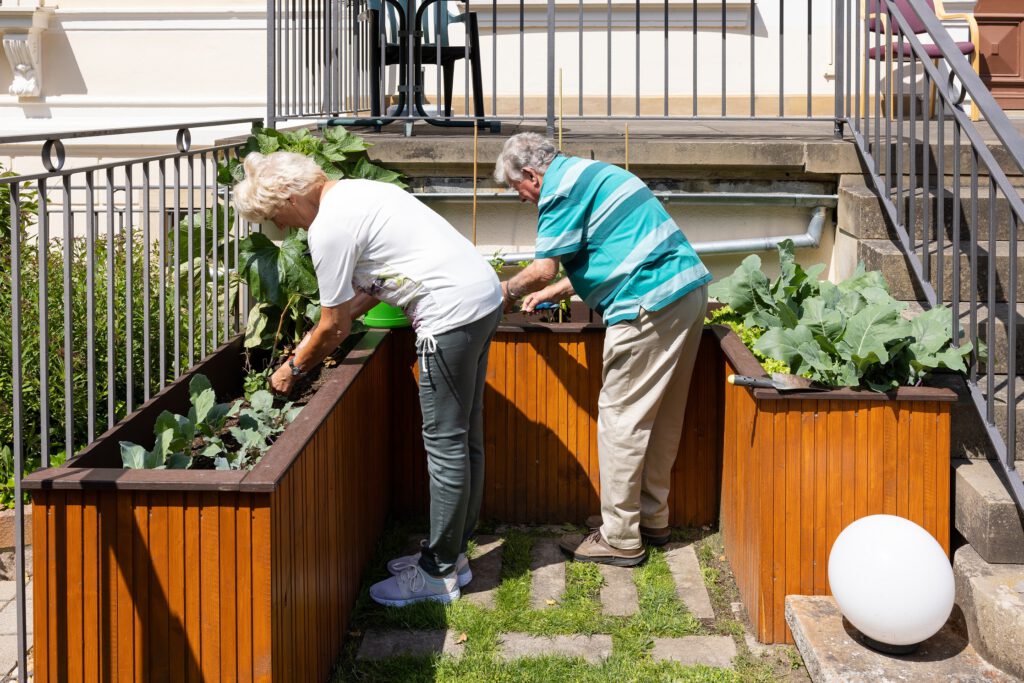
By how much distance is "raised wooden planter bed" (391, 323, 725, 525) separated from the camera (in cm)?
480

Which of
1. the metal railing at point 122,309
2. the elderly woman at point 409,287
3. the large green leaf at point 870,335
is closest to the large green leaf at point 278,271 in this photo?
the metal railing at point 122,309

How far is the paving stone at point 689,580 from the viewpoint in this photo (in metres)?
4.12

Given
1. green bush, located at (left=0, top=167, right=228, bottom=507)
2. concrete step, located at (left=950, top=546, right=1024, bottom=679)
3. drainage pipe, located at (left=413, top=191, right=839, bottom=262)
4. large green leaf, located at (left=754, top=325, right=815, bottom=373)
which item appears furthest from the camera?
drainage pipe, located at (left=413, top=191, right=839, bottom=262)

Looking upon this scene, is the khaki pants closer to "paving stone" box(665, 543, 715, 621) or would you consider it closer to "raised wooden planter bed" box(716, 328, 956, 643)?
"paving stone" box(665, 543, 715, 621)

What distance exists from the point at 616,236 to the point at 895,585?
5.01ft

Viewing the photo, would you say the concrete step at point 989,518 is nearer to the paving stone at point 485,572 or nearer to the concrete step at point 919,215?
the concrete step at point 919,215

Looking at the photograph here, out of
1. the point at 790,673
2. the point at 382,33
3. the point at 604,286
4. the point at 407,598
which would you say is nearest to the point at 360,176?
the point at 382,33

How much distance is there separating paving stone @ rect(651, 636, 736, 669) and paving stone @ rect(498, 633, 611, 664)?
0.57 feet

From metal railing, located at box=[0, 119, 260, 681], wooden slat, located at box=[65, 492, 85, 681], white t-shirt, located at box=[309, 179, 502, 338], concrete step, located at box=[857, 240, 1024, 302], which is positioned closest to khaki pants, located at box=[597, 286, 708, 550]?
white t-shirt, located at box=[309, 179, 502, 338]

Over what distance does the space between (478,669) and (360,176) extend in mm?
2360

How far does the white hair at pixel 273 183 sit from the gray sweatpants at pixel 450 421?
64 centimetres

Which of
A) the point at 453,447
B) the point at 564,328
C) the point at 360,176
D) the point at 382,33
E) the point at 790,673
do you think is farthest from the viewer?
the point at 382,33

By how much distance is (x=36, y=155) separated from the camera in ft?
28.4

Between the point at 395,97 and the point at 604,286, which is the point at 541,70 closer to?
the point at 395,97
